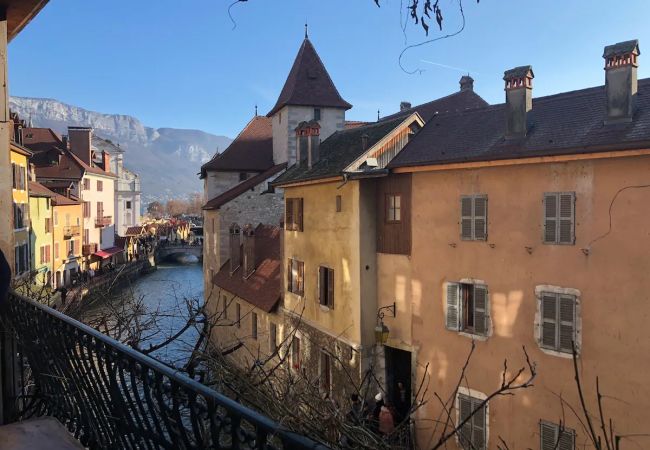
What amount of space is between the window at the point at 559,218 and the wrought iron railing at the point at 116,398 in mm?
10089

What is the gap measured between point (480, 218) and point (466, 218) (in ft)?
1.33

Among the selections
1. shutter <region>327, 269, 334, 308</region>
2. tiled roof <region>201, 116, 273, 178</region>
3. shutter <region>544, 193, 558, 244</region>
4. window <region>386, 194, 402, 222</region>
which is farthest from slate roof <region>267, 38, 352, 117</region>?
shutter <region>544, 193, 558, 244</region>

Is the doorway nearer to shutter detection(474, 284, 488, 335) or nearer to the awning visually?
shutter detection(474, 284, 488, 335)

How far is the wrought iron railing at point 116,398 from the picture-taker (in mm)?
2424

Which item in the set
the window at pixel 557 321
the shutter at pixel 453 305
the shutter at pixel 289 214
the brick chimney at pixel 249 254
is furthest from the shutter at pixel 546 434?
the brick chimney at pixel 249 254

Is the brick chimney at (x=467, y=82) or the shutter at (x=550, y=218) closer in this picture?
the shutter at (x=550, y=218)

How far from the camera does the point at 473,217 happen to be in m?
13.3

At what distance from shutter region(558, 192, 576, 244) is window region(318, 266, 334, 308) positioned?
309 inches

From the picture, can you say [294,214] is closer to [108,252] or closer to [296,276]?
[296,276]

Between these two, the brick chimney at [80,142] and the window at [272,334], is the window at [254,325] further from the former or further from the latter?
the brick chimney at [80,142]

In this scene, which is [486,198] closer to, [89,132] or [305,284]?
[305,284]

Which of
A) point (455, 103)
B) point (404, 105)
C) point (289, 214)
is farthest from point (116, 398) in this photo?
point (404, 105)

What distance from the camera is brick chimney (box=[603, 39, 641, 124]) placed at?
37.1ft

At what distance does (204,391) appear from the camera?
8.30 ft
